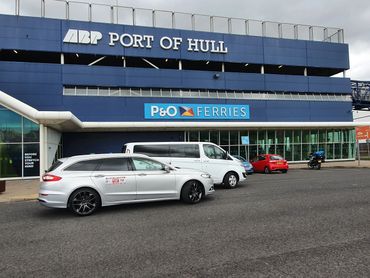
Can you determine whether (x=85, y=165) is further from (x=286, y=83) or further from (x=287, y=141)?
(x=286, y=83)

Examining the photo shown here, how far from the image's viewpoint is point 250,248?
5.53 meters

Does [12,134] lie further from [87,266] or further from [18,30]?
[87,266]

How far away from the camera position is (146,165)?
9781mm

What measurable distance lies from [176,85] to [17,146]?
16592 mm

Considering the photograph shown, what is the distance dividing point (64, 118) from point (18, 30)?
16.5m

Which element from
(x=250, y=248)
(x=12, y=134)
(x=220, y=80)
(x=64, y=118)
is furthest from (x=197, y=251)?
(x=220, y=80)

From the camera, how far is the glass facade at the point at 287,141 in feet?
102

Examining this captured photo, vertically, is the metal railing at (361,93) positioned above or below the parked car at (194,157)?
above

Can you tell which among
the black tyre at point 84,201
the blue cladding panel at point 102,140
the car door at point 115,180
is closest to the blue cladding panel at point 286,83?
the blue cladding panel at point 102,140

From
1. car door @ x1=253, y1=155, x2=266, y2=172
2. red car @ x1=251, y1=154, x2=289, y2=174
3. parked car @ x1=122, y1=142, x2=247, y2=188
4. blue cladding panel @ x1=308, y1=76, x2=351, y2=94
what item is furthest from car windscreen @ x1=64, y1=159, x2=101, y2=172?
blue cladding panel @ x1=308, y1=76, x2=351, y2=94

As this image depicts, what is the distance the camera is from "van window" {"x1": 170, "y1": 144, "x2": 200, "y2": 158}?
14.1 meters

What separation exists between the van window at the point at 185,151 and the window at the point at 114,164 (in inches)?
184

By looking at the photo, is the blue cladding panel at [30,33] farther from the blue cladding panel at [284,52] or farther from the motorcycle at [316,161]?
the motorcycle at [316,161]

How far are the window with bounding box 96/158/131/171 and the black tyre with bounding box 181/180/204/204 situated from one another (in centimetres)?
179
